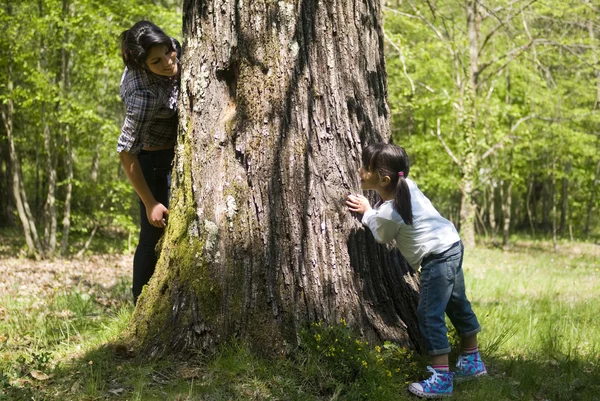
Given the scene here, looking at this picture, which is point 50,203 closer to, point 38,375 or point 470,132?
point 38,375

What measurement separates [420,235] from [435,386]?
33.3 inches

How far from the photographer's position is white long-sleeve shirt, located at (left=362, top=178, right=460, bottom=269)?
3283 millimetres

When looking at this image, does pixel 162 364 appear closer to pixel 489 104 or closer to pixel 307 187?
pixel 307 187

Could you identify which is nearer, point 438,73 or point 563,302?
point 563,302

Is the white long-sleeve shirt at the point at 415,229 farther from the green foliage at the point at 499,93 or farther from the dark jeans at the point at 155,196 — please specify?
the green foliage at the point at 499,93

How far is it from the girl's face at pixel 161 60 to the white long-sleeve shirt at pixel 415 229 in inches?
60.0

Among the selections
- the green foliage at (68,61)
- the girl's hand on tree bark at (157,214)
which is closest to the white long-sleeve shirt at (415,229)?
the girl's hand on tree bark at (157,214)

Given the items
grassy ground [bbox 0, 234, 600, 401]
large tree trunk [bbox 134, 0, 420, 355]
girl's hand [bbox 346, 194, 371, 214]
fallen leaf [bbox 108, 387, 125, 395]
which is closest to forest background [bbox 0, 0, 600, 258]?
grassy ground [bbox 0, 234, 600, 401]

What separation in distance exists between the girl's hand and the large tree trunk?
5cm

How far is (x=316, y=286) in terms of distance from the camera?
3250 mm

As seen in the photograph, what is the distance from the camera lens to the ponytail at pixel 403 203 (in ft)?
10.7

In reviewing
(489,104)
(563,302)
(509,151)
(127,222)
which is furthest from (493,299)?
(509,151)

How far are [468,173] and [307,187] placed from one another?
47.5 feet

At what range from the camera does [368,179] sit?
3396 millimetres
